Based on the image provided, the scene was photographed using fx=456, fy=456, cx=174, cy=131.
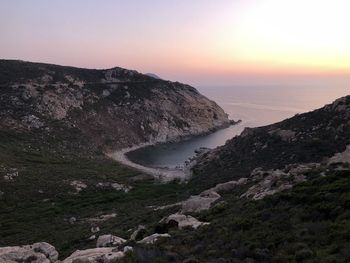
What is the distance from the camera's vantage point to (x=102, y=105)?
384ft

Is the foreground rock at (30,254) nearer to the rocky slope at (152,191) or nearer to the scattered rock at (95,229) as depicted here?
the rocky slope at (152,191)

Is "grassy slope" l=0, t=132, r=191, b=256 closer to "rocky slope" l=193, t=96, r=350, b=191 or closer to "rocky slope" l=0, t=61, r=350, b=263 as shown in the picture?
"rocky slope" l=0, t=61, r=350, b=263

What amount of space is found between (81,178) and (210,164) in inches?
694

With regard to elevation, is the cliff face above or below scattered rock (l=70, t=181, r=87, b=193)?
above

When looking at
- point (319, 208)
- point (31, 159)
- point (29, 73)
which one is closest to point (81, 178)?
point (31, 159)

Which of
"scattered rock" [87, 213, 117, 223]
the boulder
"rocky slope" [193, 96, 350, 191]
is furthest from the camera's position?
"rocky slope" [193, 96, 350, 191]

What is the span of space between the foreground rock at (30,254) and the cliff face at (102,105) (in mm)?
65276

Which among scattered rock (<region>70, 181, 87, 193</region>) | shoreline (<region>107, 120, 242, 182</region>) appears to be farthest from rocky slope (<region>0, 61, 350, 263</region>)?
shoreline (<region>107, 120, 242, 182</region>)

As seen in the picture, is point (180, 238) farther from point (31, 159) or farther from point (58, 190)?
point (31, 159)

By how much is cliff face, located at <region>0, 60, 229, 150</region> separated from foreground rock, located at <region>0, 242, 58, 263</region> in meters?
65.3

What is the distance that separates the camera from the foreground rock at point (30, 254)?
22.4m

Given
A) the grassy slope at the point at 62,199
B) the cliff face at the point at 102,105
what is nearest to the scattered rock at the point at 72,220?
the grassy slope at the point at 62,199

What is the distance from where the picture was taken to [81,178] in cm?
5894

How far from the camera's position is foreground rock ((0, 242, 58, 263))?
22.4 meters
